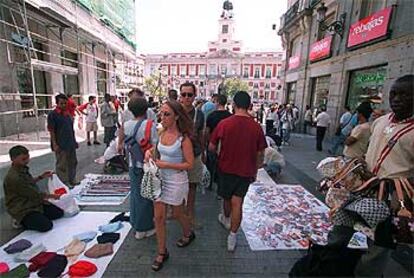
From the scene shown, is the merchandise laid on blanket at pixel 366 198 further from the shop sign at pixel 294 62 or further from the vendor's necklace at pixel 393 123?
the shop sign at pixel 294 62

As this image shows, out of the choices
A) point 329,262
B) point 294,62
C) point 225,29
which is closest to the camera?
point 329,262

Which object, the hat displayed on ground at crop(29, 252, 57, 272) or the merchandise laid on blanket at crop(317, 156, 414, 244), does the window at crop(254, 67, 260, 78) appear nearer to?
the merchandise laid on blanket at crop(317, 156, 414, 244)

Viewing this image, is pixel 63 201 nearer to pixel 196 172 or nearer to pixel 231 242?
pixel 196 172

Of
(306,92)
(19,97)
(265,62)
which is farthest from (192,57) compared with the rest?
(19,97)

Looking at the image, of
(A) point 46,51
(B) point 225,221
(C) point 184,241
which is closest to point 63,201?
(C) point 184,241

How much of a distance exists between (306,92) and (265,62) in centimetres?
5851

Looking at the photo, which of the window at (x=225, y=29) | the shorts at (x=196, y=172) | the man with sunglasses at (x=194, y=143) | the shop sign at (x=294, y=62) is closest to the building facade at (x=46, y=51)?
the man with sunglasses at (x=194, y=143)

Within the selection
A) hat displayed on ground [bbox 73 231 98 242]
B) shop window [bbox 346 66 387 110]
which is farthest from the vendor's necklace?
shop window [bbox 346 66 387 110]

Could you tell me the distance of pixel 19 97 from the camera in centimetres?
889

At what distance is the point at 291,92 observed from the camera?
58.5ft

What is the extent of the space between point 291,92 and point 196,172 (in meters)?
16.2

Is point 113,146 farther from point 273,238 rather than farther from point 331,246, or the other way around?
point 331,246

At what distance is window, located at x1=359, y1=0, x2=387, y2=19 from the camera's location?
8627 millimetres

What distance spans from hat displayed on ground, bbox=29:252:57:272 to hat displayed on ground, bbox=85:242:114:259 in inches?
14.1
